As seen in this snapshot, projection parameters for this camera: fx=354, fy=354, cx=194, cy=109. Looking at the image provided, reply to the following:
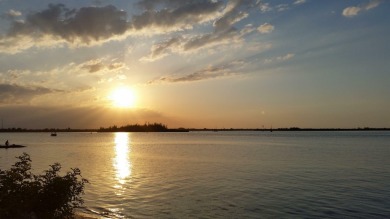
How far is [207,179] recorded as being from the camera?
49.1 m

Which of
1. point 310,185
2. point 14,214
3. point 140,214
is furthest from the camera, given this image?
point 310,185

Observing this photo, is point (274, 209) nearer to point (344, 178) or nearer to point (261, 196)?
point (261, 196)

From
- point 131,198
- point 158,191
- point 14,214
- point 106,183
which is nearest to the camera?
point 14,214

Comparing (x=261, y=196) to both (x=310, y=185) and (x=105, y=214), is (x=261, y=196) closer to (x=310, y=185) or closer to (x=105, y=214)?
(x=310, y=185)

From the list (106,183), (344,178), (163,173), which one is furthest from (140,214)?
(344,178)

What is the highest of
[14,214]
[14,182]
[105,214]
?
[14,182]

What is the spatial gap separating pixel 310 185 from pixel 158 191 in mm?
18557

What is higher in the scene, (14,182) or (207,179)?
(14,182)

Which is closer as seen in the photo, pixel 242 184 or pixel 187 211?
pixel 187 211

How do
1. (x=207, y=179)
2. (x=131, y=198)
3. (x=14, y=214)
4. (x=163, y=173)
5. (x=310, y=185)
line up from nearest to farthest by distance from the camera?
(x=14, y=214), (x=131, y=198), (x=310, y=185), (x=207, y=179), (x=163, y=173)

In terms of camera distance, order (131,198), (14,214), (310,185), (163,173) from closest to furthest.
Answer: (14,214) < (131,198) < (310,185) < (163,173)

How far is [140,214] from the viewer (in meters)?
29.3

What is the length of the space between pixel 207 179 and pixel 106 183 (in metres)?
13.6

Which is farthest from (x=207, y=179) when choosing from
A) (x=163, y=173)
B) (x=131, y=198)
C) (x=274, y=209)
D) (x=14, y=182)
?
(x=14, y=182)
